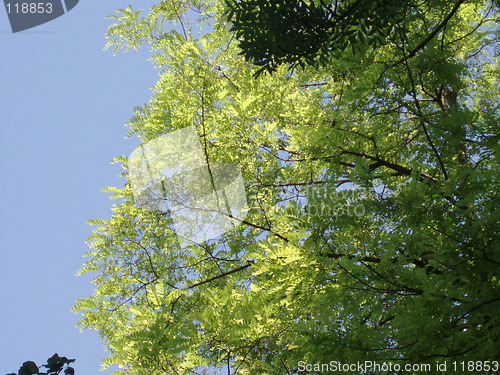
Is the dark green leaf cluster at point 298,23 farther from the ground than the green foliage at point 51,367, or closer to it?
farther from the ground

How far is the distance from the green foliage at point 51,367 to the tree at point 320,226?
852 millimetres

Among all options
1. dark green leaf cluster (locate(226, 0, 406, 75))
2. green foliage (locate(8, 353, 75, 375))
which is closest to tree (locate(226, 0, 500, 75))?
dark green leaf cluster (locate(226, 0, 406, 75))

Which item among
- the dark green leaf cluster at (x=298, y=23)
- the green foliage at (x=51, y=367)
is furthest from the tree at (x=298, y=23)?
the green foliage at (x=51, y=367)

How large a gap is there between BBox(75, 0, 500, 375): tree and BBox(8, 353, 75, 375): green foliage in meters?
0.85

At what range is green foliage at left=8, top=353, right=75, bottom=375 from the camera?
324 centimetres

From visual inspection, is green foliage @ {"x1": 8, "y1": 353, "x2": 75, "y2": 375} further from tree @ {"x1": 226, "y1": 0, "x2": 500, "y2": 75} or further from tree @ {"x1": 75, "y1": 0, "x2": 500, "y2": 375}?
tree @ {"x1": 226, "y1": 0, "x2": 500, "y2": 75}

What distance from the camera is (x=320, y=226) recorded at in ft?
13.7

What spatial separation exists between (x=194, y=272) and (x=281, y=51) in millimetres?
3572

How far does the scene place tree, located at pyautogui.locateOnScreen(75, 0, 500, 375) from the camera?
3.39 m

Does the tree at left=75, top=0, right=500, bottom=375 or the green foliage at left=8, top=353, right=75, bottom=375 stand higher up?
the tree at left=75, top=0, right=500, bottom=375

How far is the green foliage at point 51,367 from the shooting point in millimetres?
3242

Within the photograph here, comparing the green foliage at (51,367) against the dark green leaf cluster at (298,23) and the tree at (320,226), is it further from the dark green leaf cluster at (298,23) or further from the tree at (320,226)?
the dark green leaf cluster at (298,23)

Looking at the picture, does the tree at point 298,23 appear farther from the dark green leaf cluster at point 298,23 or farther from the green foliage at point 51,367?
the green foliage at point 51,367

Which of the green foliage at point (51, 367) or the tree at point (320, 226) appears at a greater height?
the tree at point (320, 226)
